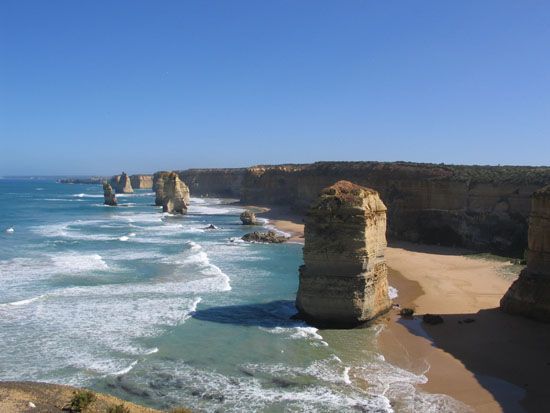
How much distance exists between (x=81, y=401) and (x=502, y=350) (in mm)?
11536

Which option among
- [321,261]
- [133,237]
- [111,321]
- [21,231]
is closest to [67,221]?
[21,231]

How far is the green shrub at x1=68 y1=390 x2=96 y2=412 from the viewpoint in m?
10.4

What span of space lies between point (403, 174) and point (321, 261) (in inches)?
1049

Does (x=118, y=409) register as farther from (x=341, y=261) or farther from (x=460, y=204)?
(x=460, y=204)

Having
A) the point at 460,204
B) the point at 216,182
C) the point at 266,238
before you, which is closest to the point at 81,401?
the point at 266,238

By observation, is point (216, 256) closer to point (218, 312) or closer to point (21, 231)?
point (218, 312)

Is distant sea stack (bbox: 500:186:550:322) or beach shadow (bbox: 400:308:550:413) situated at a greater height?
distant sea stack (bbox: 500:186:550:322)

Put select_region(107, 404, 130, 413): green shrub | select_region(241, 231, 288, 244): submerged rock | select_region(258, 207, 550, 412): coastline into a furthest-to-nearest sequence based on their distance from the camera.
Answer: select_region(241, 231, 288, 244): submerged rock, select_region(258, 207, 550, 412): coastline, select_region(107, 404, 130, 413): green shrub

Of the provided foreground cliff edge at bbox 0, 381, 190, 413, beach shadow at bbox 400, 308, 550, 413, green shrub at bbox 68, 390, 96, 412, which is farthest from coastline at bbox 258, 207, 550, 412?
green shrub at bbox 68, 390, 96, 412

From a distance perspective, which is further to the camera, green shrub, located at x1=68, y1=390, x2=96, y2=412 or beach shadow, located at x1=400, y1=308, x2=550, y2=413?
beach shadow, located at x1=400, y1=308, x2=550, y2=413

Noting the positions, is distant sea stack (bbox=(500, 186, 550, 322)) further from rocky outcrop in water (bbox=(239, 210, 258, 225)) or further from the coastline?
rocky outcrop in water (bbox=(239, 210, 258, 225))

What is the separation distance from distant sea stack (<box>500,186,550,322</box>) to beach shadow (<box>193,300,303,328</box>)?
7.70 meters

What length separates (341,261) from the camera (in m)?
17.5

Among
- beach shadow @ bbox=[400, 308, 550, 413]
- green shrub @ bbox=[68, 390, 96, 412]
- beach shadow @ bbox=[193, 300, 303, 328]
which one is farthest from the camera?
beach shadow @ bbox=[193, 300, 303, 328]
